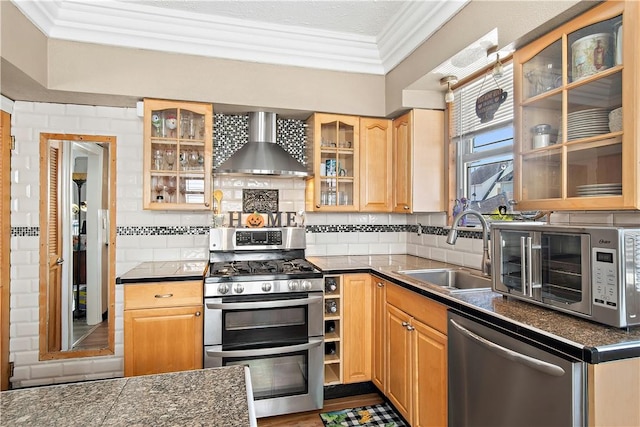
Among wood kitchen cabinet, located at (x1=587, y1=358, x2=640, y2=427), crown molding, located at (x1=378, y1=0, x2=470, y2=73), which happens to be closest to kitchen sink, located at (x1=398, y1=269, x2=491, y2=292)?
wood kitchen cabinet, located at (x1=587, y1=358, x2=640, y2=427)

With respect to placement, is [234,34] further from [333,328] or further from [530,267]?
[530,267]

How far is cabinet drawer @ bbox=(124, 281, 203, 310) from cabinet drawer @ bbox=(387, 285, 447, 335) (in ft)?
4.20

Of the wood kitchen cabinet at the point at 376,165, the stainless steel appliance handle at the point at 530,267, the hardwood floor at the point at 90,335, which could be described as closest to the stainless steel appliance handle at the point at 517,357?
the stainless steel appliance handle at the point at 530,267

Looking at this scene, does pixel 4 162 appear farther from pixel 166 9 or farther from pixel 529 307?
pixel 529 307

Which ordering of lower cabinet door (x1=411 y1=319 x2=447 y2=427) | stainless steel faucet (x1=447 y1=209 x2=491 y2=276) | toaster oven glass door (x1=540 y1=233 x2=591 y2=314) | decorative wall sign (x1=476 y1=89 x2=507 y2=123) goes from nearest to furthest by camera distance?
1. toaster oven glass door (x1=540 y1=233 x2=591 y2=314)
2. lower cabinet door (x1=411 y1=319 x2=447 y2=427)
3. stainless steel faucet (x1=447 y1=209 x2=491 y2=276)
4. decorative wall sign (x1=476 y1=89 x2=507 y2=123)

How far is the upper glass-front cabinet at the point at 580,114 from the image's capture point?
Result: 1331mm

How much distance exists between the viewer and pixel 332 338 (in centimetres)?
269

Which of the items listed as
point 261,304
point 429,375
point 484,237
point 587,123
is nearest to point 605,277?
point 587,123

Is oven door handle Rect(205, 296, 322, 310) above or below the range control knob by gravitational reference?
below

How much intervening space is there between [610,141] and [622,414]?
3.19 feet

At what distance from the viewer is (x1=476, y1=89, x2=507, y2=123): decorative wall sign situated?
7.59 feet

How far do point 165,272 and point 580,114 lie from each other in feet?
8.20

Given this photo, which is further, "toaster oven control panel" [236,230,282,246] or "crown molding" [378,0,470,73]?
"toaster oven control panel" [236,230,282,246]

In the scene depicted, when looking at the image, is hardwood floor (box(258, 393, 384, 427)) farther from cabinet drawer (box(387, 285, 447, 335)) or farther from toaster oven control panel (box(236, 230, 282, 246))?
toaster oven control panel (box(236, 230, 282, 246))
